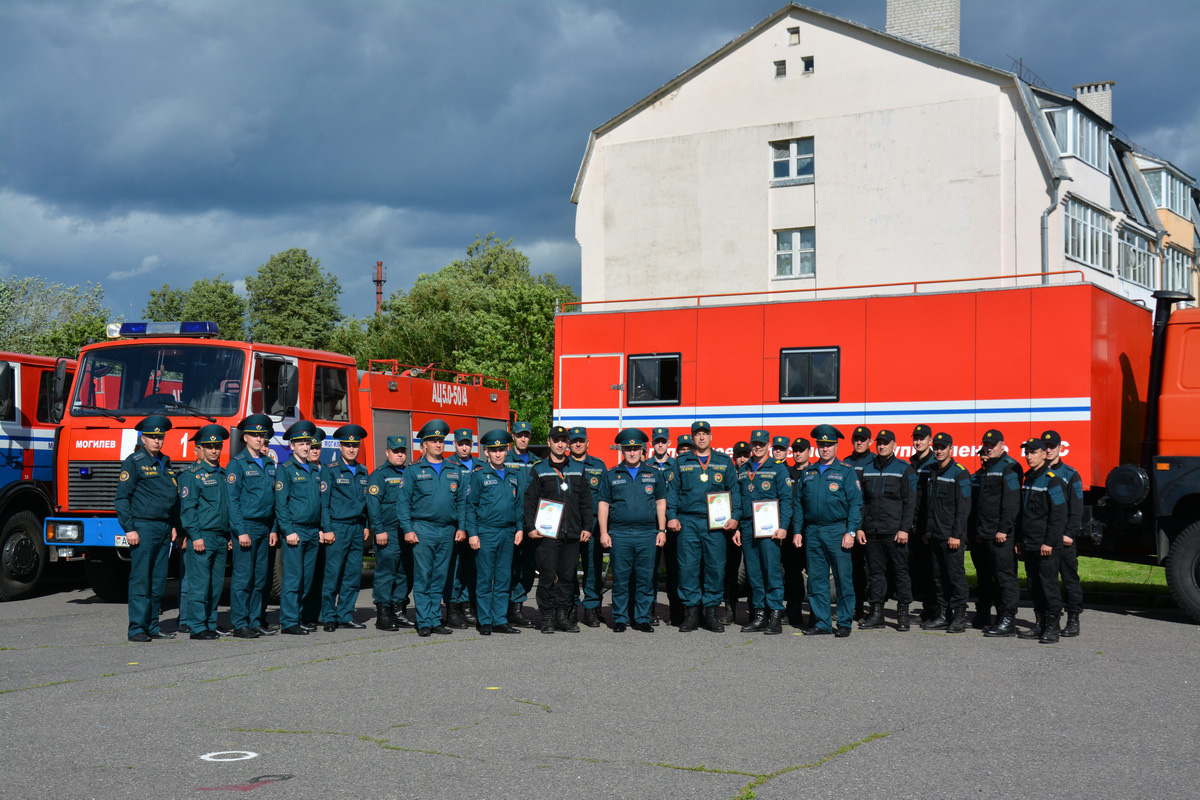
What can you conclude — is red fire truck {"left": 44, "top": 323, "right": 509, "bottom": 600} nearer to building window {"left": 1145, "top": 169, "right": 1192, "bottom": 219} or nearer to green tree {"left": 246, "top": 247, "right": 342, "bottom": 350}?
building window {"left": 1145, "top": 169, "right": 1192, "bottom": 219}

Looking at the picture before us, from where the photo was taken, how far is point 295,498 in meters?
10.1

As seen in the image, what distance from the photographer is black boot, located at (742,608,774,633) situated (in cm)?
1034

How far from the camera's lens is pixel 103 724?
20.1 ft

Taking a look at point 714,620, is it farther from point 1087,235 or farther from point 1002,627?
point 1087,235

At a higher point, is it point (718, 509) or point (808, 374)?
point (808, 374)

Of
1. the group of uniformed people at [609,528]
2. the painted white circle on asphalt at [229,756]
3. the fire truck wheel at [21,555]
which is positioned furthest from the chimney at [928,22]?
the painted white circle on asphalt at [229,756]

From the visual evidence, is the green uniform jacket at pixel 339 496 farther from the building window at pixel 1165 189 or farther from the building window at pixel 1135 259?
the building window at pixel 1165 189

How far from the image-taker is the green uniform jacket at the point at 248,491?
970cm

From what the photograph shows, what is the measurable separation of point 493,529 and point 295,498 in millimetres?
1765

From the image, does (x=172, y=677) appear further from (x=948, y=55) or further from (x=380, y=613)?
(x=948, y=55)

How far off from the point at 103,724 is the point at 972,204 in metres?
23.0

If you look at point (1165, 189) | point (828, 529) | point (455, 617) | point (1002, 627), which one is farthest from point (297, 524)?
point (1165, 189)

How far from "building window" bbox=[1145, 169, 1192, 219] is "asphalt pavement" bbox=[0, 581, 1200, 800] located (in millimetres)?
35265

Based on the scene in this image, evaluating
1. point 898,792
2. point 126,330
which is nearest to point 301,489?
point 126,330
